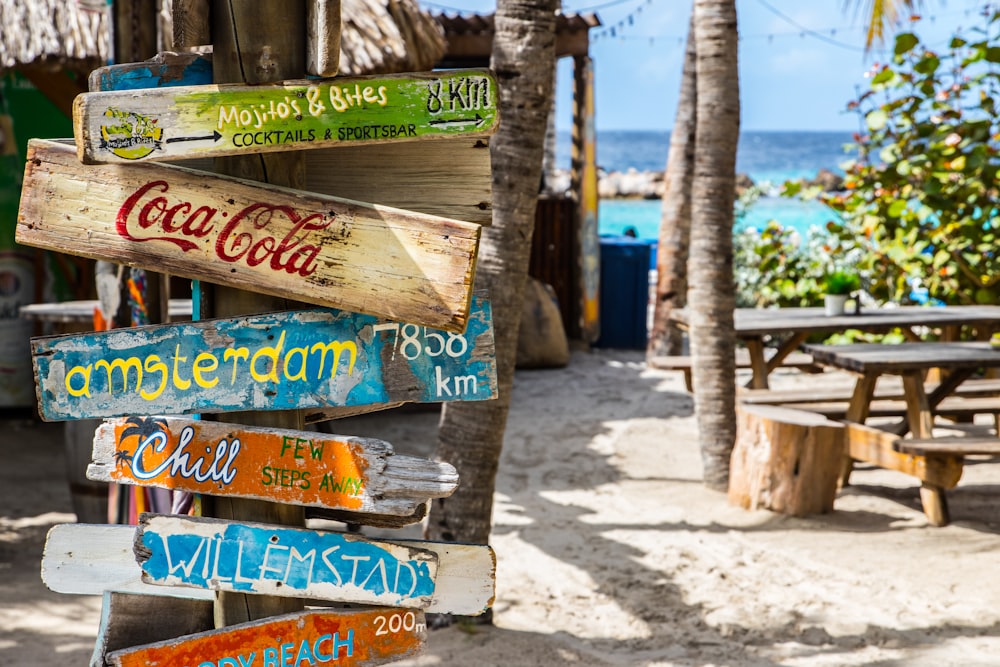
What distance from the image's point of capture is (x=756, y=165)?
9238 centimetres

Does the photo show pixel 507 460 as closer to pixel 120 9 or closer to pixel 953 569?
pixel 953 569

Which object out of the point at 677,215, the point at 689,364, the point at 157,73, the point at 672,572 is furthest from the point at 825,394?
the point at 157,73

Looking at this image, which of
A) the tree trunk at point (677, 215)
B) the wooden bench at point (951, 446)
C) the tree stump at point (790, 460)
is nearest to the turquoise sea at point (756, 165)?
the tree trunk at point (677, 215)

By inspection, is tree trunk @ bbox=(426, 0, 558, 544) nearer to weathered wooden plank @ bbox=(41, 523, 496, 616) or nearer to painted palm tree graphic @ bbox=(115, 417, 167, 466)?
weathered wooden plank @ bbox=(41, 523, 496, 616)

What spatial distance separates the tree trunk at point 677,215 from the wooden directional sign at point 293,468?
7251 mm

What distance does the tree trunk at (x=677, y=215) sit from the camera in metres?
8.90

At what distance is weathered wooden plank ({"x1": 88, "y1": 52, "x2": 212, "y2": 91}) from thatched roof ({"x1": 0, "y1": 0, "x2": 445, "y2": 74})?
418 cm

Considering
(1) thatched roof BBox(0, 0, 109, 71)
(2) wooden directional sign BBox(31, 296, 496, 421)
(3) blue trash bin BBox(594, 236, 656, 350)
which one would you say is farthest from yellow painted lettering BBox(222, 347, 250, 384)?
(3) blue trash bin BBox(594, 236, 656, 350)

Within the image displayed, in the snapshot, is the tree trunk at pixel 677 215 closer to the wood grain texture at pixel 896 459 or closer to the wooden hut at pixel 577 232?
the wooden hut at pixel 577 232

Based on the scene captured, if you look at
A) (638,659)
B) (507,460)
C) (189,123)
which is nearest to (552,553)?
(638,659)

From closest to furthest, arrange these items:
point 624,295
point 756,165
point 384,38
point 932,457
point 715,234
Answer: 1. point 932,457
2. point 715,234
3. point 384,38
4. point 624,295
5. point 756,165

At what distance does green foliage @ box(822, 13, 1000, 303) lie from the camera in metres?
7.49

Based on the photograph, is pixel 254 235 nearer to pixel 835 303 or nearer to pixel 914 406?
pixel 914 406

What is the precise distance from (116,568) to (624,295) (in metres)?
9.22
